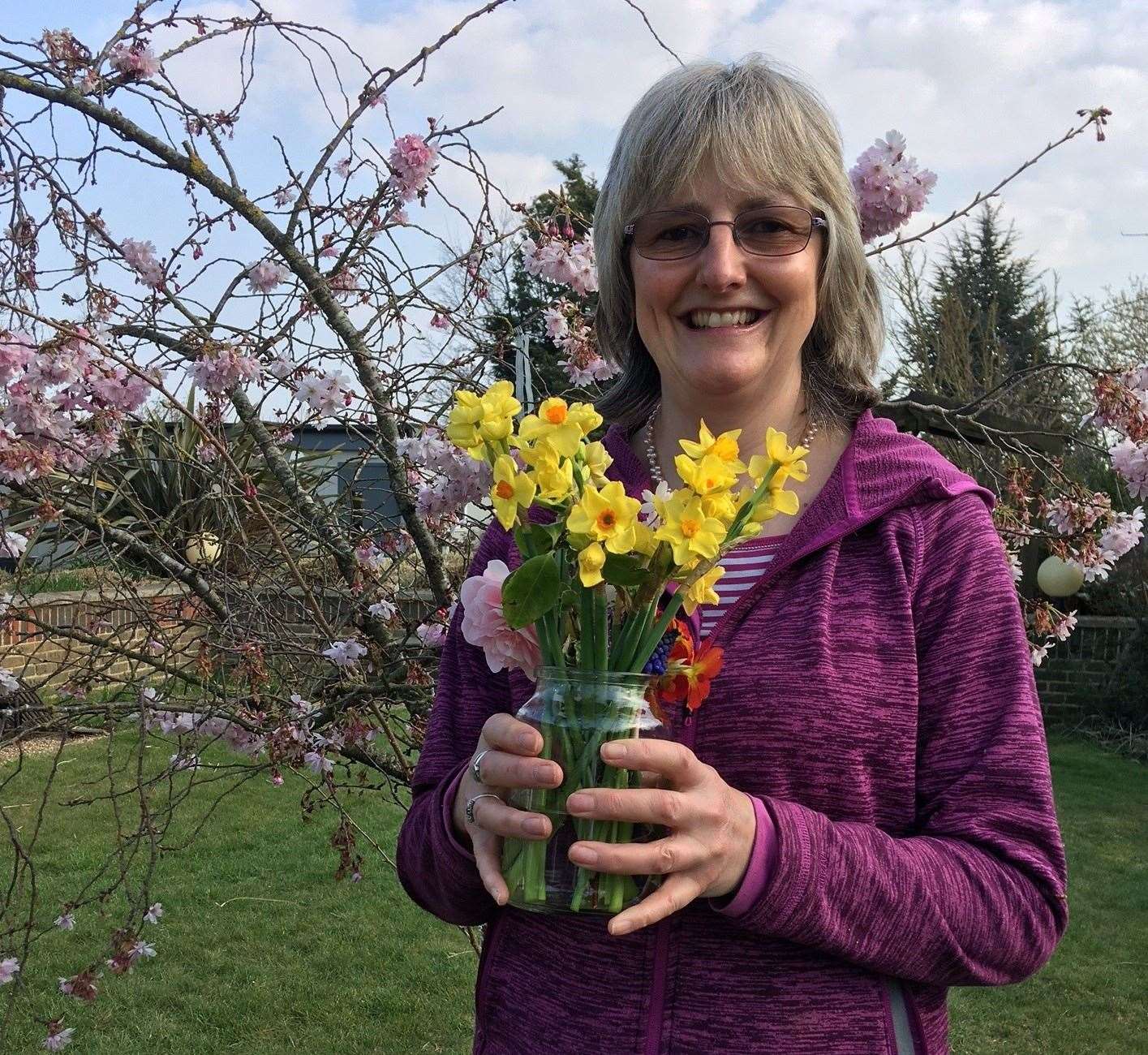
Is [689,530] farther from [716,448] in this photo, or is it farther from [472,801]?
[472,801]

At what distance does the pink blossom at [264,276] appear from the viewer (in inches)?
106

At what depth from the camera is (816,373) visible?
1441mm

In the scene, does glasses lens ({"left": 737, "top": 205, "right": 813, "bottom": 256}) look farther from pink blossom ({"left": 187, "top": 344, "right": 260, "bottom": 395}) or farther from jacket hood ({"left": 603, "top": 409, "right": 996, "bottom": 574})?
pink blossom ({"left": 187, "top": 344, "right": 260, "bottom": 395})

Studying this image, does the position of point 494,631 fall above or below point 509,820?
above

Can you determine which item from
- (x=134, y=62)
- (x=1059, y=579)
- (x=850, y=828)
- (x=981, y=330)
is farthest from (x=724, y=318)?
(x=981, y=330)

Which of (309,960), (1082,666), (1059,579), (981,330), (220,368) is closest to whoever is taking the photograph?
(220,368)

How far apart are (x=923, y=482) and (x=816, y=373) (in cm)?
26

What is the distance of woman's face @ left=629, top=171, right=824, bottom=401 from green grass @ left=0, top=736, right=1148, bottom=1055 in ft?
8.36

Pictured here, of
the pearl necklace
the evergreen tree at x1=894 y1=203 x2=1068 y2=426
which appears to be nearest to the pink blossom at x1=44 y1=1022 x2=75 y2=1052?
the pearl necklace

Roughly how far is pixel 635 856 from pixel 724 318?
64cm

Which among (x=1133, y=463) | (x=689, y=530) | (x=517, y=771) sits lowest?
(x=517, y=771)

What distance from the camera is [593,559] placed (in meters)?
0.93

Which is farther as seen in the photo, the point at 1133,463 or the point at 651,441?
the point at 1133,463

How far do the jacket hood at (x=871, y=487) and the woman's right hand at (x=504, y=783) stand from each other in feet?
1.31
